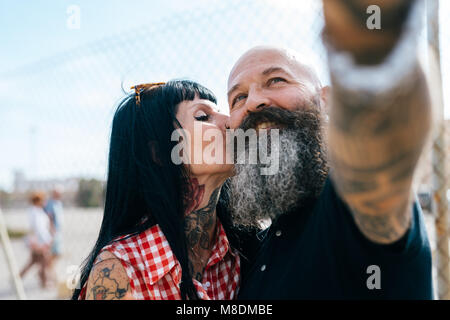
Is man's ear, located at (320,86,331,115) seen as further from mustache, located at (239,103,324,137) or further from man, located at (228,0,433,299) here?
mustache, located at (239,103,324,137)

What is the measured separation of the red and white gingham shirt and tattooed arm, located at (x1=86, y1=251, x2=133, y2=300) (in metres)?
0.03

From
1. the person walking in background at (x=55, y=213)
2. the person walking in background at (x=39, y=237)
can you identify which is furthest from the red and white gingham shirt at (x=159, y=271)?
the person walking in background at (x=55, y=213)

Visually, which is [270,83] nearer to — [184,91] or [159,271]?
[184,91]

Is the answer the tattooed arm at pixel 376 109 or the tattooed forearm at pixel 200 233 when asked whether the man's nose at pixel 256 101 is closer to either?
the tattooed forearm at pixel 200 233

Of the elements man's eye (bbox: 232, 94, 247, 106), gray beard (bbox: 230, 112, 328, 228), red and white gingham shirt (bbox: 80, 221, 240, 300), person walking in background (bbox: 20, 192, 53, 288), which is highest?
man's eye (bbox: 232, 94, 247, 106)

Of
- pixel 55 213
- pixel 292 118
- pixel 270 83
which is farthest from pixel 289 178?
pixel 55 213

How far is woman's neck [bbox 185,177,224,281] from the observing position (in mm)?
1893

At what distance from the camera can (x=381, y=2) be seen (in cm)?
63

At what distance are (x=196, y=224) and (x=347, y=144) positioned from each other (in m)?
1.33

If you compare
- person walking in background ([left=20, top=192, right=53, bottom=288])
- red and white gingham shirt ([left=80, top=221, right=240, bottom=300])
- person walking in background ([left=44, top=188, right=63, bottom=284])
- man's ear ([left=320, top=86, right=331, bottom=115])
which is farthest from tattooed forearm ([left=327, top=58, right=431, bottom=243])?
person walking in background ([left=44, top=188, right=63, bottom=284])

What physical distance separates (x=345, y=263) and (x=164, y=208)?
1.01 m

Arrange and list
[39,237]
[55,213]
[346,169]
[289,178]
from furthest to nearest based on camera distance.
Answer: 1. [55,213]
2. [39,237]
3. [289,178]
4. [346,169]

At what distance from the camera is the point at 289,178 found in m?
1.53

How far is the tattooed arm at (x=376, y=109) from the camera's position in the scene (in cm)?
67
